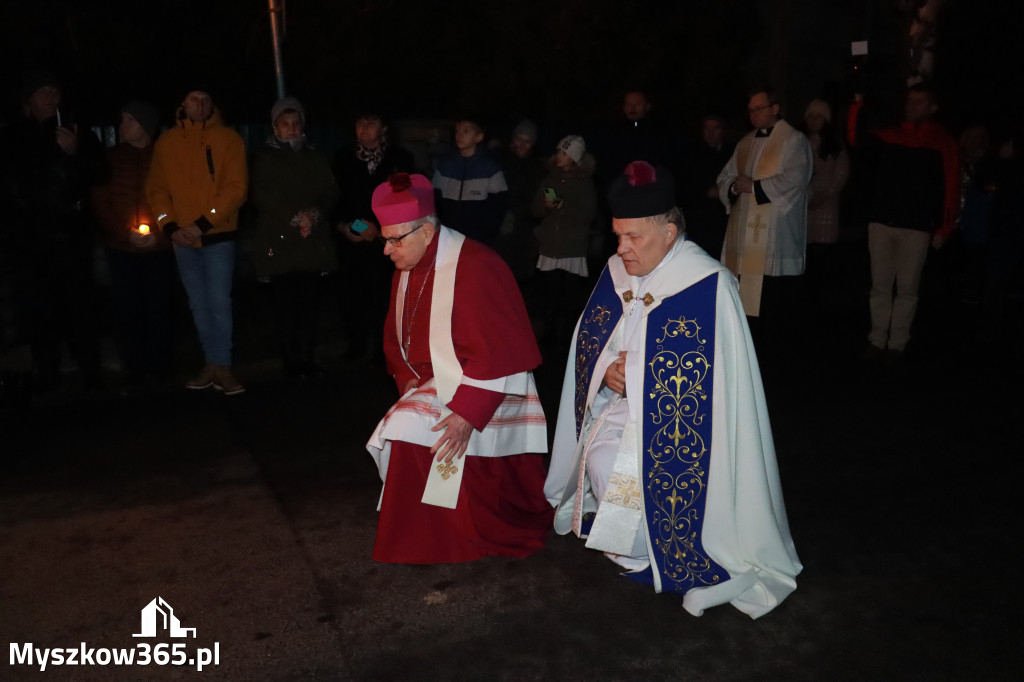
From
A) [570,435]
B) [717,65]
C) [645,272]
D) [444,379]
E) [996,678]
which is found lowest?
[996,678]

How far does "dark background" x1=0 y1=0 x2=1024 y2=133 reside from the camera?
48.7 feet

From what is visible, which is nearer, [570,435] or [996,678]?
[996,678]

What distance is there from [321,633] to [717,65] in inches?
675

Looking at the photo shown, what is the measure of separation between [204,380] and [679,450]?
14.1 ft

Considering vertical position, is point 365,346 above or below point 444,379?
below

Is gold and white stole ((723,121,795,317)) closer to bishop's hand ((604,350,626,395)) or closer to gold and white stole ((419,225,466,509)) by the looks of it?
bishop's hand ((604,350,626,395))

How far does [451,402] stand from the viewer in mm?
4328

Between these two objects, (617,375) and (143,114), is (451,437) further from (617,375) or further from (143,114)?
(143,114)

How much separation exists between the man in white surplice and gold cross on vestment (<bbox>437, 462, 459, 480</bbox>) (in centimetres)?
404

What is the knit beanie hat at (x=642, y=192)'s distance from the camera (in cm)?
397

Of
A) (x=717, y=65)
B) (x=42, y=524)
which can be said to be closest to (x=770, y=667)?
(x=42, y=524)

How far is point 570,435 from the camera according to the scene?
4.67 metres

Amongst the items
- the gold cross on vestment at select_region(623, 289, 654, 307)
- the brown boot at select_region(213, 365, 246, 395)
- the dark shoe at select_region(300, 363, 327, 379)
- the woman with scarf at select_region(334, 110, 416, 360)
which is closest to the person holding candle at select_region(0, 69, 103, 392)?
the brown boot at select_region(213, 365, 246, 395)

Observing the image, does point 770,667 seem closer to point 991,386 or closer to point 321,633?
point 321,633
